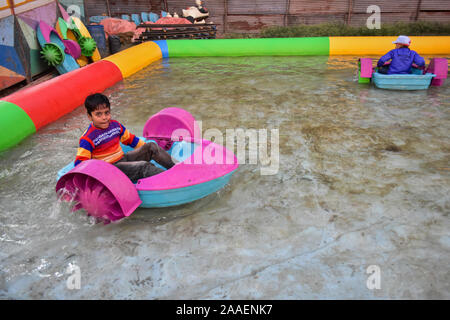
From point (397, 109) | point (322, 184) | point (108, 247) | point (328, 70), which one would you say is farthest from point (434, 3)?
point (108, 247)

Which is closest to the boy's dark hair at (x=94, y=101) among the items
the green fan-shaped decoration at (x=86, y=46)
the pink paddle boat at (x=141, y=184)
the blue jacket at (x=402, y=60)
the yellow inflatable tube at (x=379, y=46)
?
the pink paddle boat at (x=141, y=184)

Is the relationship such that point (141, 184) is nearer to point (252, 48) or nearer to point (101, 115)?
point (101, 115)

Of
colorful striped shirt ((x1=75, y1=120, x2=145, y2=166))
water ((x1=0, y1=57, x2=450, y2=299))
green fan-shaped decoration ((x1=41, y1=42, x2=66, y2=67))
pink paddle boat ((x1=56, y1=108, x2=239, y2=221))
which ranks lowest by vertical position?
water ((x1=0, y1=57, x2=450, y2=299))

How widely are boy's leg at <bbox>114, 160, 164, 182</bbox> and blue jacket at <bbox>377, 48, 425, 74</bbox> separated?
12.8 ft

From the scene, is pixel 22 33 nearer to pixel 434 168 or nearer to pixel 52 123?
pixel 52 123

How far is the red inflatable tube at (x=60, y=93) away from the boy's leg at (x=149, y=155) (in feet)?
6.36

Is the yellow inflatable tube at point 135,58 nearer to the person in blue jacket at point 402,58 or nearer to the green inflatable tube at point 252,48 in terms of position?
the green inflatable tube at point 252,48

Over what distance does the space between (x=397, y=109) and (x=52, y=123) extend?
4.04m

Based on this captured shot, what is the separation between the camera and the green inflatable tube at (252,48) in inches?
281

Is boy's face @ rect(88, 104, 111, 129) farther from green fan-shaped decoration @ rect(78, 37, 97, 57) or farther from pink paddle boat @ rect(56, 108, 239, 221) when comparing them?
green fan-shaped decoration @ rect(78, 37, 97, 57)

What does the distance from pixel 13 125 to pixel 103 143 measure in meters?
1.79

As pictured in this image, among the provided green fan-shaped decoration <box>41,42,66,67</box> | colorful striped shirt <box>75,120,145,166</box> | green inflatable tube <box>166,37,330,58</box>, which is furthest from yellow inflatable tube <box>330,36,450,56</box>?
colorful striped shirt <box>75,120,145,166</box>

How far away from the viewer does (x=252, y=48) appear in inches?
284

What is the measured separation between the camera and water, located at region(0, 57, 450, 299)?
5.64ft
